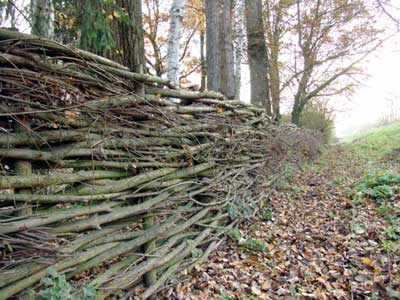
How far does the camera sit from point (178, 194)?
2559mm

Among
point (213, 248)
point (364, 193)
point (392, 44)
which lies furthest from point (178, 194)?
point (392, 44)

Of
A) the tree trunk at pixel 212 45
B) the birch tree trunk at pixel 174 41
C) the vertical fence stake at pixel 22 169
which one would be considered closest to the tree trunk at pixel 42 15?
the birch tree trunk at pixel 174 41

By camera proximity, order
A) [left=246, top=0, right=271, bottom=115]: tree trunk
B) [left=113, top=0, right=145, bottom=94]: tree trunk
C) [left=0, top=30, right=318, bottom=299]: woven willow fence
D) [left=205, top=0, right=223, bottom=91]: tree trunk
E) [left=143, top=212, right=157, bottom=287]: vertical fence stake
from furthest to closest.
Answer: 1. [left=246, top=0, right=271, bottom=115]: tree trunk
2. [left=205, top=0, right=223, bottom=91]: tree trunk
3. [left=113, top=0, right=145, bottom=94]: tree trunk
4. [left=143, top=212, right=157, bottom=287]: vertical fence stake
5. [left=0, top=30, right=318, bottom=299]: woven willow fence

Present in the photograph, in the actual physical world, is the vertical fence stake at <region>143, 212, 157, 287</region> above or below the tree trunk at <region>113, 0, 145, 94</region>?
below

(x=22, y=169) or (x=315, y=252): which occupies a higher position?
(x=22, y=169)

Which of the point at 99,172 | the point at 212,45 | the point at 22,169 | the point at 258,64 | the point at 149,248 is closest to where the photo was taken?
the point at 22,169

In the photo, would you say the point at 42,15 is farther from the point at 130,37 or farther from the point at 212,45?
the point at 212,45

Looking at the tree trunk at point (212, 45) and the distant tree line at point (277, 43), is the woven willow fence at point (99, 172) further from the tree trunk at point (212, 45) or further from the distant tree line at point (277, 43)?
the tree trunk at point (212, 45)

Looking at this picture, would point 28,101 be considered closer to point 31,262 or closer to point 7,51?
point 7,51

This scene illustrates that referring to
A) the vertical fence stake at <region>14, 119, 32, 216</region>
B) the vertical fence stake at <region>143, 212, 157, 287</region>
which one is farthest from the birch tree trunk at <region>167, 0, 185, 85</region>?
the vertical fence stake at <region>14, 119, 32, 216</region>

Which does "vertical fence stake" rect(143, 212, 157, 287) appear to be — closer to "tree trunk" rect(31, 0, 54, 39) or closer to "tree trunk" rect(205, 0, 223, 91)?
"tree trunk" rect(31, 0, 54, 39)

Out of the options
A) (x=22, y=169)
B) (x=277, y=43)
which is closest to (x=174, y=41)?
(x=22, y=169)

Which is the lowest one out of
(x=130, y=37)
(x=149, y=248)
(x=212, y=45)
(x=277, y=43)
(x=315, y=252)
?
(x=315, y=252)

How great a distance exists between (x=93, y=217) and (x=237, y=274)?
4.63ft
